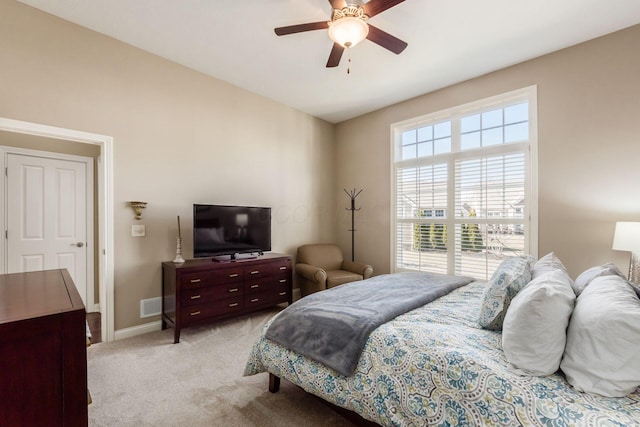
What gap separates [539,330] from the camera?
1.23 meters

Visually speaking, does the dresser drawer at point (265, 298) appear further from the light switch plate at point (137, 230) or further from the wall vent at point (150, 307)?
the light switch plate at point (137, 230)

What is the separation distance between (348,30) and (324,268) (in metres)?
3.25

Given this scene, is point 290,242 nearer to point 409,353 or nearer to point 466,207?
point 466,207

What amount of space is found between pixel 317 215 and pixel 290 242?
0.71m

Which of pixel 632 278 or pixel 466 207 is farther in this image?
pixel 466 207

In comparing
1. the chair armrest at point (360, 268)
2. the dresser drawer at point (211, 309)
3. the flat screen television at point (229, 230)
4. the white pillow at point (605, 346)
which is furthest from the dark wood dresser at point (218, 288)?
the white pillow at point (605, 346)

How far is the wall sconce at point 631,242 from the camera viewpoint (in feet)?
7.50

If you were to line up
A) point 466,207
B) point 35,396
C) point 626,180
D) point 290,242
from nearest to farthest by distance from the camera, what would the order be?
point 35,396 → point 626,180 → point 466,207 → point 290,242

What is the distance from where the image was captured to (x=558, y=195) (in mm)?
3074

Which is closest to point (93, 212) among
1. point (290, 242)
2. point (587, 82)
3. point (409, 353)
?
point (290, 242)

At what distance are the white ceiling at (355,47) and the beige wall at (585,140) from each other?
0.18 metres

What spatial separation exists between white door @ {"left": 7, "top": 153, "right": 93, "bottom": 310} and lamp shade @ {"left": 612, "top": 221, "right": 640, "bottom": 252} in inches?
227

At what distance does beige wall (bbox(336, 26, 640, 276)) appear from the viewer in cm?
271

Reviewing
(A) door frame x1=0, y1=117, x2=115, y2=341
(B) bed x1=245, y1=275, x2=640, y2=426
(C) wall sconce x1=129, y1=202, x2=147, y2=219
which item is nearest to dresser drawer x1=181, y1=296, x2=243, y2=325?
(A) door frame x1=0, y1=117, x2=115, y2=341
